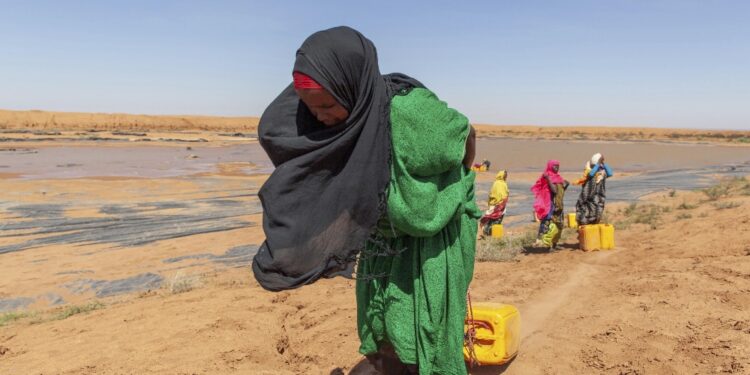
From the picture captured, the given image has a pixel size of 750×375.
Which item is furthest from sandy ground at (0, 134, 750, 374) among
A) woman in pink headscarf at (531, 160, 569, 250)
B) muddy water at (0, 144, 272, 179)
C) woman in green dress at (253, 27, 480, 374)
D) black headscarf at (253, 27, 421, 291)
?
muddy water at (0, 144, 272, 179)

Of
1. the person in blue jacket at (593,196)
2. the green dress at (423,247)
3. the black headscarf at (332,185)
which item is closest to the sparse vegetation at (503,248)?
the person in blue jacket at (593,196)

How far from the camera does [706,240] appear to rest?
829 centimetres

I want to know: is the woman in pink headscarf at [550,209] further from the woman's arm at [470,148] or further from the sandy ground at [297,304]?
the woman's arm at [470,148]

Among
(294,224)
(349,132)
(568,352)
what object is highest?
(349,132)

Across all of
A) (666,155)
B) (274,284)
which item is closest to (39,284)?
(274,284)

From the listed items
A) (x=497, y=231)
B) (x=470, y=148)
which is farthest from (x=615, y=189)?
(x=470, y=148)

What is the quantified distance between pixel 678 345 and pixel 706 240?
15.2 feet

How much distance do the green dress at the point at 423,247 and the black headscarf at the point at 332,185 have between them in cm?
8

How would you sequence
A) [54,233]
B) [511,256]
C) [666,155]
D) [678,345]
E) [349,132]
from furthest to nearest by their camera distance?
[666,155]
[54,233]
[511,256]
[678,345]
[349,132]

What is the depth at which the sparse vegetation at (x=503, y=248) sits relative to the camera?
8.59 m

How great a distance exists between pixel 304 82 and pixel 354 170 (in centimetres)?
32

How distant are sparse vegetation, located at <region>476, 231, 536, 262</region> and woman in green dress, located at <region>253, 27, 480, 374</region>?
21.7 ft

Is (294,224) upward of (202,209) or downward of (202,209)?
upward

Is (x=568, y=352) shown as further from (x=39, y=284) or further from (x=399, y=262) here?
(x=39, y=284)
